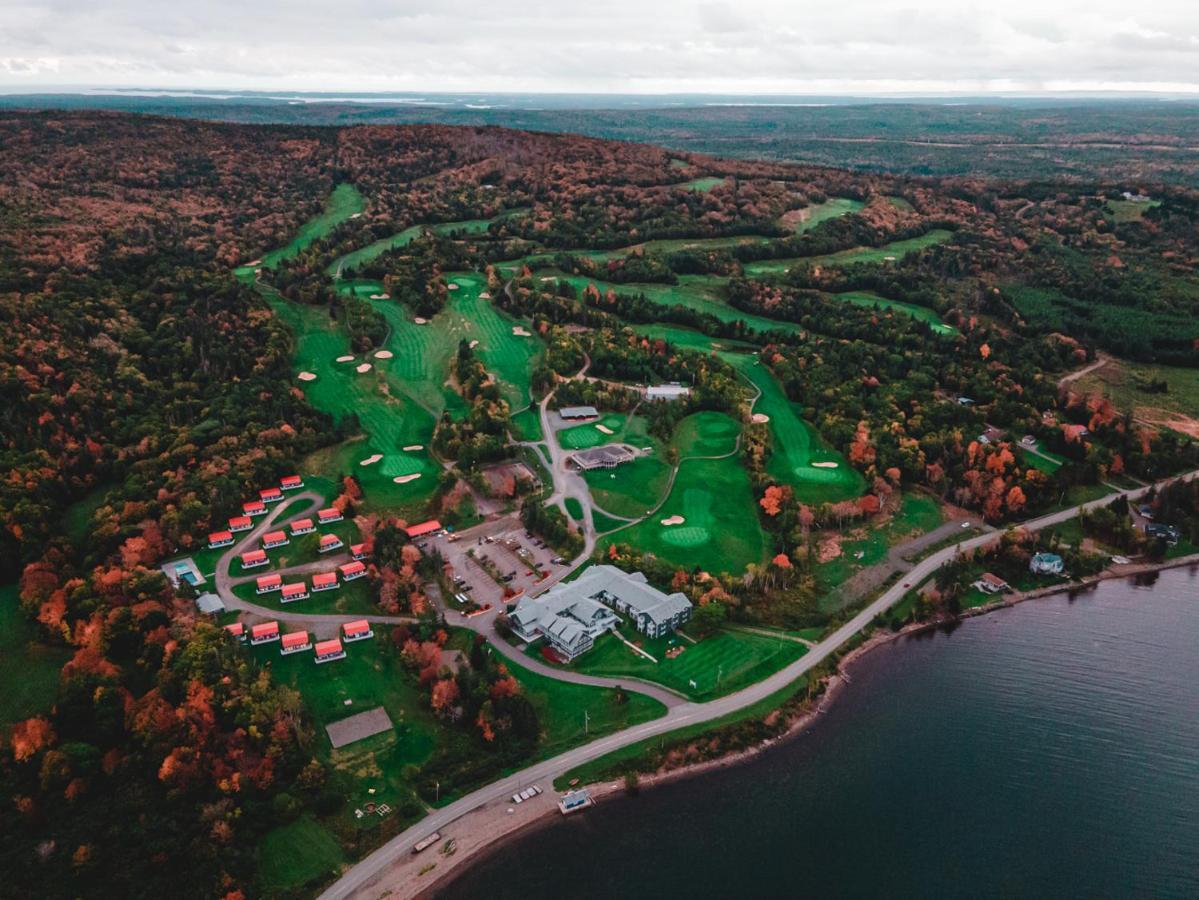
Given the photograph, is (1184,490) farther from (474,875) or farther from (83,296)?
(83,296)

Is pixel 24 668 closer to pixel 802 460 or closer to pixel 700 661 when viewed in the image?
pixel 700 661

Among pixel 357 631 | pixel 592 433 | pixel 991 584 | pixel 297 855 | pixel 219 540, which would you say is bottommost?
pixel 297 855

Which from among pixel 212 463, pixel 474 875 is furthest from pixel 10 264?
pixel 474 875

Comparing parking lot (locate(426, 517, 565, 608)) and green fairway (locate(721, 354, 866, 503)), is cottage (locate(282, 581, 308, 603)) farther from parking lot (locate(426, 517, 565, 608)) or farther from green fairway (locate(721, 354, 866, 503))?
green fairway (locate(721, 354, 866, 503))

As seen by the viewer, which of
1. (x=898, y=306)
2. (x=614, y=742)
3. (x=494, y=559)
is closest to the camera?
(x=614, y=742)

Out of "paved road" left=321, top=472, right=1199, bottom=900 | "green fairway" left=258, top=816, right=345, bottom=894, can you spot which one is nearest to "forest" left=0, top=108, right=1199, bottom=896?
"green fairway" left=258, top=816, right=345, bottom=894

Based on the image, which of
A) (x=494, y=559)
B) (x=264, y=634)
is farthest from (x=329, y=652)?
(x=494, y=559)
